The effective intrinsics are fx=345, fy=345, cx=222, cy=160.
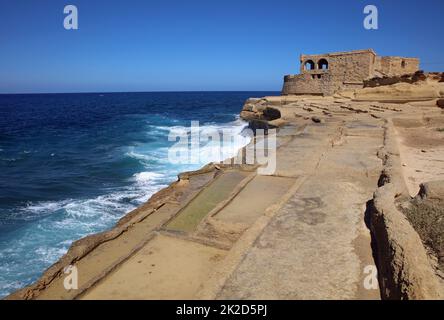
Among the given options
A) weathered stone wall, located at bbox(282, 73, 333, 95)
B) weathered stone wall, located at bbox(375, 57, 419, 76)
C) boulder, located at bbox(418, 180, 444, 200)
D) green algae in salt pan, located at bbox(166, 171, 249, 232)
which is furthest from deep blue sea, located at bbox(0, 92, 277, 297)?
weathered stone wall, located at bbox(375, 57, 419, 76)

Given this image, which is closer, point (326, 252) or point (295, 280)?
point (295, 280)

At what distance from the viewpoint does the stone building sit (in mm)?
30391

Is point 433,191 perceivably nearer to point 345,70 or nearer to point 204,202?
point 204,202

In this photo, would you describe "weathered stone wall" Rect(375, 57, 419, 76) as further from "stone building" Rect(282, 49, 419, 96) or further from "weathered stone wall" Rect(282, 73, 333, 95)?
"weathered stone wall" Rect(282, 73, 333, 95)

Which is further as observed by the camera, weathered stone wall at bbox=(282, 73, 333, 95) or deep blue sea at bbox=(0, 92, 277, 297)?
weathered stone wall at bbox=(282, 73, 333, 95)

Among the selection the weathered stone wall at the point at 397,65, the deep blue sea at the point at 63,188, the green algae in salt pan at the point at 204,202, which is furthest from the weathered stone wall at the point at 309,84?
the green algae in salt pan at the point at 204,202

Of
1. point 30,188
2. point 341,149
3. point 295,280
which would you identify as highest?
point 341,149

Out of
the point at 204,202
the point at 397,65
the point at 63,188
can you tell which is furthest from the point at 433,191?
the point at 397,65

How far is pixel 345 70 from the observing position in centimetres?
3170

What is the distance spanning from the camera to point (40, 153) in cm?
2147

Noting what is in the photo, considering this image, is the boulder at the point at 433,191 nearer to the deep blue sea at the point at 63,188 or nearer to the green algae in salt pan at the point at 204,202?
the green algae in salt pan at the point at 204,202
